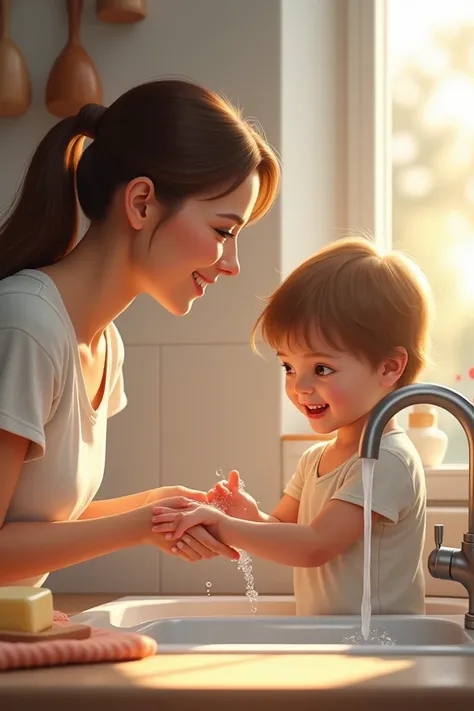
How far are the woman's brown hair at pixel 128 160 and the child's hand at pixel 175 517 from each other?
40 cm

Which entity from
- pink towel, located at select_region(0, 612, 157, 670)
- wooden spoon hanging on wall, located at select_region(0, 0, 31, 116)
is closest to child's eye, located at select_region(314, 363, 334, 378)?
pink towel, located at select_region(0, 612, 157, 670)

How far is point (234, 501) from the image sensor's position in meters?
1.56

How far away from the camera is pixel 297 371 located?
1462 mm

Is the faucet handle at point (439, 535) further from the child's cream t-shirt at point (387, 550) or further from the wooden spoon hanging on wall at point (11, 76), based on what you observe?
the wooden spoon hanging on wall at point (11, 76)

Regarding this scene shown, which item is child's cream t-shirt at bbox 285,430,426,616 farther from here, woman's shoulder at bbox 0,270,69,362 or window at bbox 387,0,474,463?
window at bbox 387,0,474,463

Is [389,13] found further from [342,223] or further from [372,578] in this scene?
[372,578]

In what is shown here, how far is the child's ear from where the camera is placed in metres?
1.47

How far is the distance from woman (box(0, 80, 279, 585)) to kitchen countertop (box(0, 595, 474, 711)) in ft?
1.28

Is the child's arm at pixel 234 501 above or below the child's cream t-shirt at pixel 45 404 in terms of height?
below

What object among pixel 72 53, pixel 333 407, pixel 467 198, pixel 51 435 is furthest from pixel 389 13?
pixel 51 435

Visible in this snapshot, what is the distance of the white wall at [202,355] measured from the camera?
2.00 meters

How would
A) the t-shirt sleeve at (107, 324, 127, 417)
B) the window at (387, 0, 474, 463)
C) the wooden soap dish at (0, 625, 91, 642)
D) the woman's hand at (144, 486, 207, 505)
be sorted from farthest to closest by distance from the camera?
1. the window at (387, 0, 474, 463)
2. the t-shirt sleeve at (107, 324, 127, 417)
3. the woman's hand at (144, 486, 207, 505)
4. the wooden soap dish at (0, 625, 91, 642)

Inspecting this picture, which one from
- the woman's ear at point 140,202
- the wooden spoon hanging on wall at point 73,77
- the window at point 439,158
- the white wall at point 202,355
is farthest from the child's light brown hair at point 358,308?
the window at point 439,158

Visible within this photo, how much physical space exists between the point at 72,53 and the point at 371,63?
664mm
